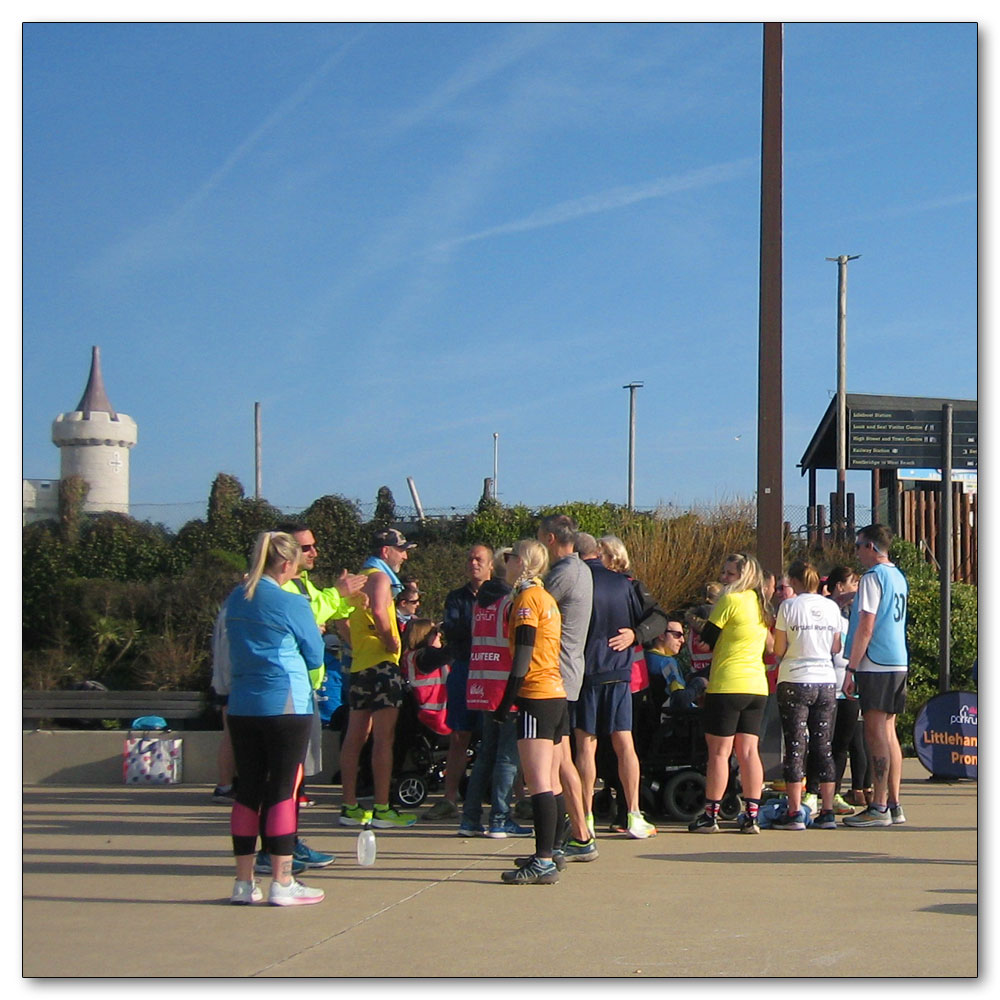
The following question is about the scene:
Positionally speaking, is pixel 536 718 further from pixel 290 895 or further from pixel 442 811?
pixel 442 811

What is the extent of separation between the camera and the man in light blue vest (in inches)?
336

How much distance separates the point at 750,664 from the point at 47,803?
18.0 feet

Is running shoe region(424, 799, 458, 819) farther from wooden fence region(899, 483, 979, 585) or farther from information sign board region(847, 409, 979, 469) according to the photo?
information sign board region(847, 409, 979, 469)

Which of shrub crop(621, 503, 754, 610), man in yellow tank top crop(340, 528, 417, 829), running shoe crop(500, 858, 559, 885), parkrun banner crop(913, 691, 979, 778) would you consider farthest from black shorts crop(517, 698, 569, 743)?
shrub crop(621, 503, 754, 610)

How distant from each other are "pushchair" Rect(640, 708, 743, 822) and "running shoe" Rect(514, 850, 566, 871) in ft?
6.15

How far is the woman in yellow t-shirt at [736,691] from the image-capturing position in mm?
8234

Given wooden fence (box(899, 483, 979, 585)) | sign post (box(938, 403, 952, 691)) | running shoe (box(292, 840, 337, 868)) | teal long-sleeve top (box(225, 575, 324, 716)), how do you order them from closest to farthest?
1. teal long-sleeve top (box(225, 575, 324, 716))
2. running shoe (box(292, 840, 337, 868))
3. sign post (box(938, 403, 952, 691))
4. wooden fence (box(899, 483, 979, 585))

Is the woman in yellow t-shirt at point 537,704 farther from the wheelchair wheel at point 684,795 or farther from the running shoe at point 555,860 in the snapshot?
the wheelchair wheel at point 684,795

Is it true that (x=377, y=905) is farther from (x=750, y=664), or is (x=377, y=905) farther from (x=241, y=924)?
(x=750, y=664)

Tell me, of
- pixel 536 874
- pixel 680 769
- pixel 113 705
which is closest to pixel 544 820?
pixel 536 874

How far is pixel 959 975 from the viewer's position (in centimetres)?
487

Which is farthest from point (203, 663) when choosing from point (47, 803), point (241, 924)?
point (241, 924)

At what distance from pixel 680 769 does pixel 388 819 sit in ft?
6.61

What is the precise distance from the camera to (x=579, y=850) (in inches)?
287
